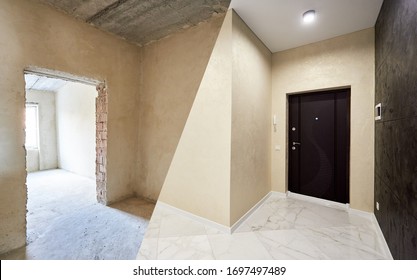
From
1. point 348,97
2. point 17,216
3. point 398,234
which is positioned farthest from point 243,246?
point 348,97

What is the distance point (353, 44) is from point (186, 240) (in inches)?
134

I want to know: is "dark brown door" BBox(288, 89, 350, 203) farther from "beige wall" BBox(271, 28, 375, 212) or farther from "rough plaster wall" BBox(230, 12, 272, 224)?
"rough plaster wall" BBox(230, 12, 272, 224)

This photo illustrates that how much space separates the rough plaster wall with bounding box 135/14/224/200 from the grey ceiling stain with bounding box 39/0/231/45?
162 millimetres

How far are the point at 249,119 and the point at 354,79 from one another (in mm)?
1632

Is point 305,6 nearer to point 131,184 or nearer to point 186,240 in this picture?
point 186,240

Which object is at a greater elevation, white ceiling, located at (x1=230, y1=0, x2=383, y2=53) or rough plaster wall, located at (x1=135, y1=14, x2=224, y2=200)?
white ceiling, located at (x1=230, y1=0, x2=383, y2=53)

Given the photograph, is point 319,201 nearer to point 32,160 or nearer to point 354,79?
point 354,79

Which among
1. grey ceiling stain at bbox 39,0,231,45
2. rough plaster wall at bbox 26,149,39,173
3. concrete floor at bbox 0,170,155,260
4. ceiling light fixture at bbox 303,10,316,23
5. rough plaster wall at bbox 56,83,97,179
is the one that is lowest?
concrete floor at bbox 0,170,155,260

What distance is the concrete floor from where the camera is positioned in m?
1.83

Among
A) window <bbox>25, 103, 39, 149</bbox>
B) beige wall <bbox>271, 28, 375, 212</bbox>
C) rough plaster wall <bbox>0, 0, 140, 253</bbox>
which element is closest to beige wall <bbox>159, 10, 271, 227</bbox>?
beige wall <bbox>271, 28, 375, 212</bbox>

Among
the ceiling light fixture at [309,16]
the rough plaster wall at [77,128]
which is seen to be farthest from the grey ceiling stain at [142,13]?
the rough plaster wall at [77,128]

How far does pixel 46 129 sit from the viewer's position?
5.48 m

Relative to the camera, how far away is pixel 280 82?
3.28 m

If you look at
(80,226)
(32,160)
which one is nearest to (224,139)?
(80,226)
